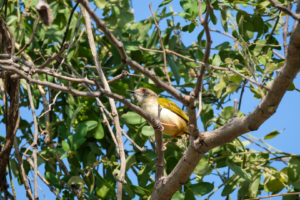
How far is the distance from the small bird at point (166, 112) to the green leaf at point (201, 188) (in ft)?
2.40

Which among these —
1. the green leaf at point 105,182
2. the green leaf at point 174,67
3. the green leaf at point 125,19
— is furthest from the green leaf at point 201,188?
the green leaf at point 125,19

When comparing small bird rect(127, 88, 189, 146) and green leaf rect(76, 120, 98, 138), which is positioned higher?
small bird rect(127, 88, 189, 146)

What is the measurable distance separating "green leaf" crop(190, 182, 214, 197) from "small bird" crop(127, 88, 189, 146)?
73cm

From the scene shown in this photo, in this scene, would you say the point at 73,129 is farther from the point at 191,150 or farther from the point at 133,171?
the point at 191,150

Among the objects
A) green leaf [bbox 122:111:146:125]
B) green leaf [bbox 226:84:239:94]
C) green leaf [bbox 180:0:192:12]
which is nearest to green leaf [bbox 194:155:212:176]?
green leaf [bbox 122:111:146:125]

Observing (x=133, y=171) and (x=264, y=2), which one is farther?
(x=133, y=171)

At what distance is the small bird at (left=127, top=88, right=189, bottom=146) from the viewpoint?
13.3ft

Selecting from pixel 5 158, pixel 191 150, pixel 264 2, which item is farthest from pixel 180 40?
pixel 5 158

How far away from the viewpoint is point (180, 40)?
4.42 m

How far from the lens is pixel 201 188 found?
3.35m

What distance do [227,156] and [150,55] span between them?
66.5 inches

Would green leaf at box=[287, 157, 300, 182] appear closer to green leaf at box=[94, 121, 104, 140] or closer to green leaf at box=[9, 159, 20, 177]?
green leaf at box=[94, 121, 104, 140]

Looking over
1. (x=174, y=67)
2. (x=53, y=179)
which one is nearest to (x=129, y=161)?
(x=53, y=179)

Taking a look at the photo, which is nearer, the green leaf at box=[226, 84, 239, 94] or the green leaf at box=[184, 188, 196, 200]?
the green leaf at box=[226, 84, 239, 94]
